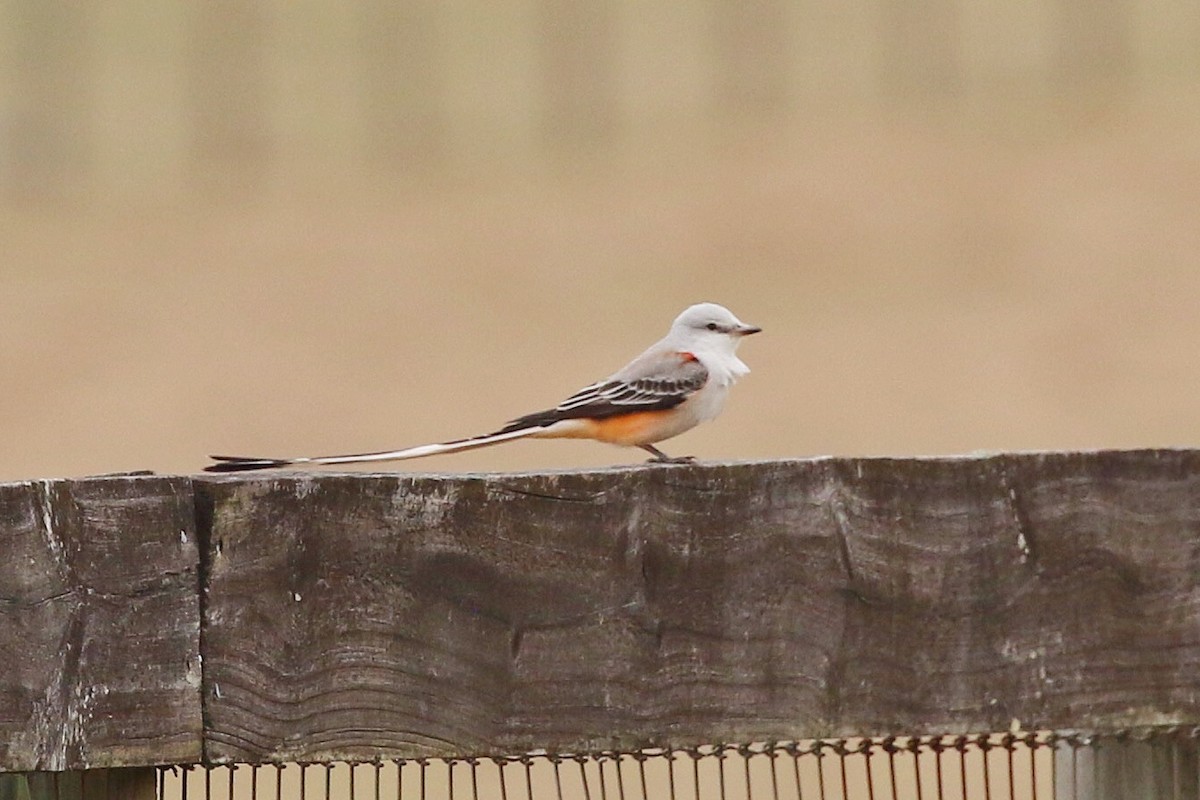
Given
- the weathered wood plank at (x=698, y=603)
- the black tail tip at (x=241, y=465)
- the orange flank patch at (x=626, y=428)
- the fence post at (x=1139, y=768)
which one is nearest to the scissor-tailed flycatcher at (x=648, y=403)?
the orange flank patch at (x=626, y=428)

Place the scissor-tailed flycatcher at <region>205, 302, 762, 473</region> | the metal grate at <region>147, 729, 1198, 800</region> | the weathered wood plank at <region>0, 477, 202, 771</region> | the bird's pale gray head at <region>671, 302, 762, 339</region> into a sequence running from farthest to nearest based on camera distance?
1. the bird's pale gray head at <region>671, 302, 762, 339</region>
2. the scissor-tailed flycatcher at <region>205, 302, 762, 473</region>
3. the metal grate at <region>147, 729, 1198, 800</region>
4. the weathered wood plank at <region>0, 477, 202, 771</region>

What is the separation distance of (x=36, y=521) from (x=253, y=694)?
11.8 inches

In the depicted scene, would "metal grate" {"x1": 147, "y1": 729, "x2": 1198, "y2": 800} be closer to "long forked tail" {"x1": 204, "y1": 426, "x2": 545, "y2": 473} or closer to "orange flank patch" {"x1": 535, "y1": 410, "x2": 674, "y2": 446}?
"long forked tail" {"x1": 204, "y1": 426, "x2": 545, "y2": 473}

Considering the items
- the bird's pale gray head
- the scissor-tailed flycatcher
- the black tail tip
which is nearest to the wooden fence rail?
the black tail tip

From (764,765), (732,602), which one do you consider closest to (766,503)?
(732,602)

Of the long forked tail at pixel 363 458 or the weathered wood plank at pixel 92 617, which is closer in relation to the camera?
the weathered wood plank at pixel 92 617

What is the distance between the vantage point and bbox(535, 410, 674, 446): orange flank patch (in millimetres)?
4660

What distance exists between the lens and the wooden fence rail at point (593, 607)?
6.25ft

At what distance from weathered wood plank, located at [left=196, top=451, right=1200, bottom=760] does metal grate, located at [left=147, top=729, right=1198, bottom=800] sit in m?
0.06

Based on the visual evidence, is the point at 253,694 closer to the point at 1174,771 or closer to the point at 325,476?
the point at 325,476

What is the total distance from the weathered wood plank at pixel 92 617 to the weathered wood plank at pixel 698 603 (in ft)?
0.14

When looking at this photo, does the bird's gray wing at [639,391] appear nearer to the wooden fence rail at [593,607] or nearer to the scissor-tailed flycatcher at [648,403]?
the scissor-tailed flycatcher at [648,403]

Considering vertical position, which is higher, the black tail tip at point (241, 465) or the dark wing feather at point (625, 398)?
the dark wing feather at point (625, 398)

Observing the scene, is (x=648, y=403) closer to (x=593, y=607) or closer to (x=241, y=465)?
(x=241, y=465)
